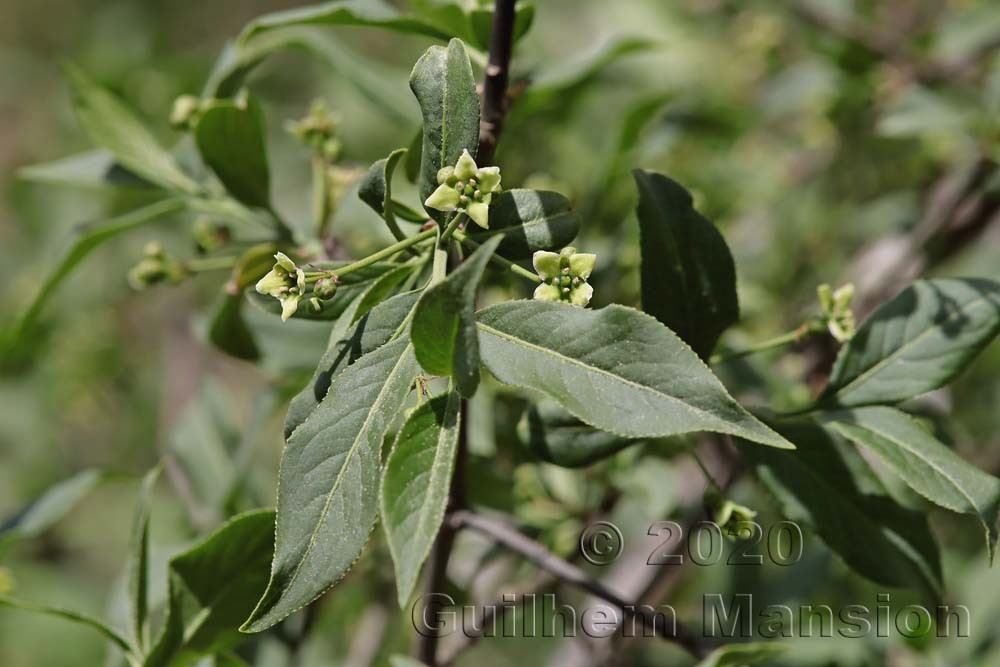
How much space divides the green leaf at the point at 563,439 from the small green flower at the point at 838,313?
0.26 m

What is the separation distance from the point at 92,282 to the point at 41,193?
310mm

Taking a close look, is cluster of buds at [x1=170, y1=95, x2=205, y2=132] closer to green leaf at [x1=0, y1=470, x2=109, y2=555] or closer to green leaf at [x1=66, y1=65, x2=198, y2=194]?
green leaf at [x1=66, y1=65, x2=198, y2=194]

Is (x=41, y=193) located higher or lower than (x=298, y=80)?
lower

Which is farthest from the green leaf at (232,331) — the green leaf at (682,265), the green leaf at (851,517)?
the green leaf at (851,517)

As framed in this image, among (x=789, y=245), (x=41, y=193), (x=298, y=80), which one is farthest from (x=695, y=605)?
(x=41, y=193)

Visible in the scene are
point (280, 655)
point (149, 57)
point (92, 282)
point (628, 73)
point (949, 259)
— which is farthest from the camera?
point (149, 57)

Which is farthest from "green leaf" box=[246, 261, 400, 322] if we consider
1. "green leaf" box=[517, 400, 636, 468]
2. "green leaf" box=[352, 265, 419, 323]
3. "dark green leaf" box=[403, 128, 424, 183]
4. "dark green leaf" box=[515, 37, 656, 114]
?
"dark green leaf" box=[515, 37, 656, 114]

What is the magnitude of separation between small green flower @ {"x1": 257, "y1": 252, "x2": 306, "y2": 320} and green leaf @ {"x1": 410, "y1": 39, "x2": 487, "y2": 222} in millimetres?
160

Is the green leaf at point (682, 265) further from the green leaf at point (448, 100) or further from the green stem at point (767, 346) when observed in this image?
the green leaf at point (448, 100)

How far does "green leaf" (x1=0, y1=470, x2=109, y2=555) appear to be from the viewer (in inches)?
50.6

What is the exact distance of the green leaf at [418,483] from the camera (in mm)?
716

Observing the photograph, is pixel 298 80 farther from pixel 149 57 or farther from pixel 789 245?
pixel 789 245

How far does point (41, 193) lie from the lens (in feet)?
8.43

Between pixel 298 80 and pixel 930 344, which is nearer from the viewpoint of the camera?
pixel 930 344
